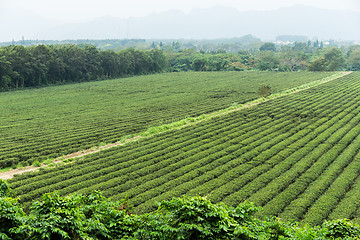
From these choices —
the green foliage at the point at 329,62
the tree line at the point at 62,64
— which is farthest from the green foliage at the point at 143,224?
the green foliage at the point at 329,62

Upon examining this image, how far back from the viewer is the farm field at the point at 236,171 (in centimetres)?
1802

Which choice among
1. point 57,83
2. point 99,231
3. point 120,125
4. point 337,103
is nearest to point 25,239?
point 99,231

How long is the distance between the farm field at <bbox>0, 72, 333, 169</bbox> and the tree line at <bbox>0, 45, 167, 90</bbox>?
756cm

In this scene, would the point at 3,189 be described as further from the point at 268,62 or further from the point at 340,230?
the point at 268,62

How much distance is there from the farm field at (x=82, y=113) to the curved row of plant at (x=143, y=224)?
58.3 feet

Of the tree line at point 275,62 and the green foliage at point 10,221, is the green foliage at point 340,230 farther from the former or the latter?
the tree line at point 275,62

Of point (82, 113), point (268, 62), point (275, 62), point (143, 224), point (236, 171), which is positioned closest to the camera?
point (143, 224)

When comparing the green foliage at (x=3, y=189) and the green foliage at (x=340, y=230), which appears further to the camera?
the green foliage at (x=3, y=189)

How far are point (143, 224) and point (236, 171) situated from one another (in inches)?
520

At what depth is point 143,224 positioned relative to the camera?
10562 mm

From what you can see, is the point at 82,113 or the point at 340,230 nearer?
the point at 340,230

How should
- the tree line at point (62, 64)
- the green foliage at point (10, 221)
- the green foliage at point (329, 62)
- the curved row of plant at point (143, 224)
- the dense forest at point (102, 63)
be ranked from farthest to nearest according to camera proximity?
the green foliage at point (329, 62) → the dense forest at point (102, 63) → the tree line at point (62, 64) → the curved row of plant at point (143, 224) → the green foliage at point (10, 221)

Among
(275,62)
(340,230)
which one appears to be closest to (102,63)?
(275,62)

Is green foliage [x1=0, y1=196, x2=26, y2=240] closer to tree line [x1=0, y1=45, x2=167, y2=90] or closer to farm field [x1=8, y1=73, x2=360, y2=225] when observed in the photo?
farm field [x1=8, y1=73, x2=360, y2=225]
